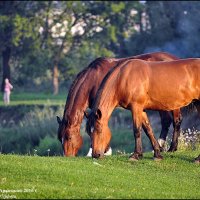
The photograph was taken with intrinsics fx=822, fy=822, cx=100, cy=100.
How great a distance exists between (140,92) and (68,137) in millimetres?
3144

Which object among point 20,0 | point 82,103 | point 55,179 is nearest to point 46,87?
point 20,0

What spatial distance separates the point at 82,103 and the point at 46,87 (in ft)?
141

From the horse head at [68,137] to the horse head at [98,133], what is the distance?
2285 millimetres

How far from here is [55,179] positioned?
45.3 ft

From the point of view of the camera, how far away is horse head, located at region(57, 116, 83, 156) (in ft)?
62.5

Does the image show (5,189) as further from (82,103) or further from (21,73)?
(21,73)

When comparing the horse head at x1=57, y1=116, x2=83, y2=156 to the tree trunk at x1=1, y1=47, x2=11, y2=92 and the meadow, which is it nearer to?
the meadow

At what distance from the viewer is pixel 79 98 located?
18.8 meters

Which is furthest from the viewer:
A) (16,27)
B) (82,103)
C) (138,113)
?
(16,27)

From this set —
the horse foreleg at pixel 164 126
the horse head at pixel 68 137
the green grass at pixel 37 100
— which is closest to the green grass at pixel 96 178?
the horse head at pixel 68 137

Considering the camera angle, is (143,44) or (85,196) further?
(143,44)

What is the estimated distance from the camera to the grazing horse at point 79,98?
18.8 metres

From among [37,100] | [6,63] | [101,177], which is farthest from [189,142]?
[6,63]

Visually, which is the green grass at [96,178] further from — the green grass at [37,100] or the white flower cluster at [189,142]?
the green grass at [37,100]
